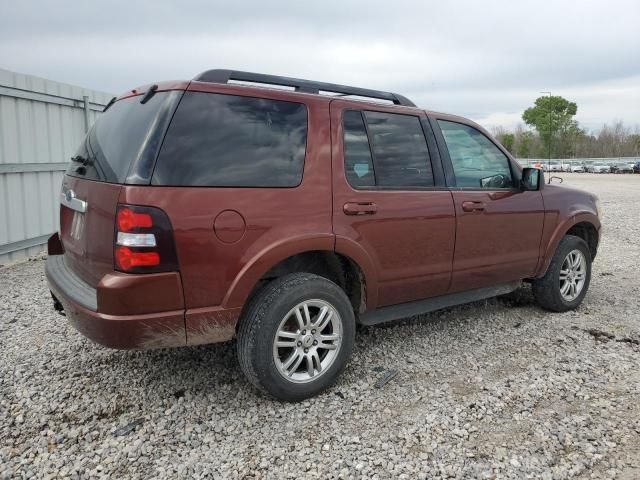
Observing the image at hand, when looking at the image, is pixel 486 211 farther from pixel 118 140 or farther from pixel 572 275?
pixel 118 140

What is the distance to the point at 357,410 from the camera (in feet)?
Result: 9.95

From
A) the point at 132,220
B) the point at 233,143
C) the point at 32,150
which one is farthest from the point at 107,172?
the point at 32,150

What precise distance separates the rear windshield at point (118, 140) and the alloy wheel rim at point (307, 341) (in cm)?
123

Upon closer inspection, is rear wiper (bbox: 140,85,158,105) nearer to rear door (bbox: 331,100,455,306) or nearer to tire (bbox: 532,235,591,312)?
rear door (bbox: 331,100,455,306)

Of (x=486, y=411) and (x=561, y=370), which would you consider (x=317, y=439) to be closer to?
(x=486, y=411)

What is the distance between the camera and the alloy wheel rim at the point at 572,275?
16.0ft

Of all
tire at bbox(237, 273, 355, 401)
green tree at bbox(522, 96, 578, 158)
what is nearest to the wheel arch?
tire at bbox(237, 273, 355, 401)

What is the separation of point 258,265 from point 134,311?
68cm

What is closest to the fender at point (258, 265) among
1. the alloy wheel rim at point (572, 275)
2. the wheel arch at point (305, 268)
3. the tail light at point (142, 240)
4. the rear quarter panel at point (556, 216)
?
the wheel arch at point (305, 268)

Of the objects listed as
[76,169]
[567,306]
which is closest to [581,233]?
[567,306]

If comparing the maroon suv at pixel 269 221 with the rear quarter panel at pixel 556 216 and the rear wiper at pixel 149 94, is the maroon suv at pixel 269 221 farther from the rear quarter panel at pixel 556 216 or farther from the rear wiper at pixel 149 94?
the rear quarter panel at pixel 556 216

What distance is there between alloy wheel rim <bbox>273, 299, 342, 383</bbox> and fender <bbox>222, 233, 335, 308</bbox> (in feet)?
0.96

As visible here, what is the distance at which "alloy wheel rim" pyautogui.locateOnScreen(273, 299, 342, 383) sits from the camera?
3.00m

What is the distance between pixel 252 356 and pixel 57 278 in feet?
4.48
